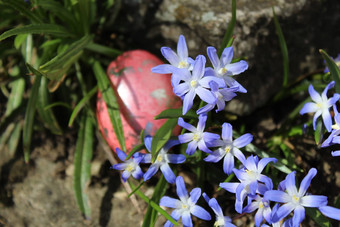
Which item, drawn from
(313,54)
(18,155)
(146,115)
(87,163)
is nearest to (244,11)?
(313,54)

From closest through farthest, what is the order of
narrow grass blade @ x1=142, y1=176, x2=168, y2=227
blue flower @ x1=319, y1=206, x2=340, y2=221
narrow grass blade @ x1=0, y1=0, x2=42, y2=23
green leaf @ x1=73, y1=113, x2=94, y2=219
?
blue flower @ x1=319, y1=206, x2=340, y2=221
narrow grass blade @ x1=142, y1=176, x2=168, y2=227
narrow grass blade @ x1=0, y1=0, x2=42, y2=23
green leaf @ x1=73, y1=113, x2=94, y2=219

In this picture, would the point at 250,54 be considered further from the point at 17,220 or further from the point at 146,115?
the point at 17,220

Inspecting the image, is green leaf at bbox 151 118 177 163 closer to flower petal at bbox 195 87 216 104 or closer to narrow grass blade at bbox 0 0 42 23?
flower petal at bbox 195 87 216 104

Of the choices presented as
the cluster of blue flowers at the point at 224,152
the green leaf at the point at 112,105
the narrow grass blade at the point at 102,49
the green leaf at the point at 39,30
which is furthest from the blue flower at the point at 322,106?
the green leaf at the point at 39,30

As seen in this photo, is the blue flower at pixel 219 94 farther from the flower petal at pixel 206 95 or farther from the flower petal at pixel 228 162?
the flower petal at pixel 228 162

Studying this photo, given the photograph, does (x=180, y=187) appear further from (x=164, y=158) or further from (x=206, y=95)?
(x=206, y=95)

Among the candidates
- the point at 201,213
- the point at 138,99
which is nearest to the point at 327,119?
the point at 201,213

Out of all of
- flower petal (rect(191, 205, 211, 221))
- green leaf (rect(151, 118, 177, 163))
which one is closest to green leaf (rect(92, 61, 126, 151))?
green leaf (rect(151, 118, 177, 163))
